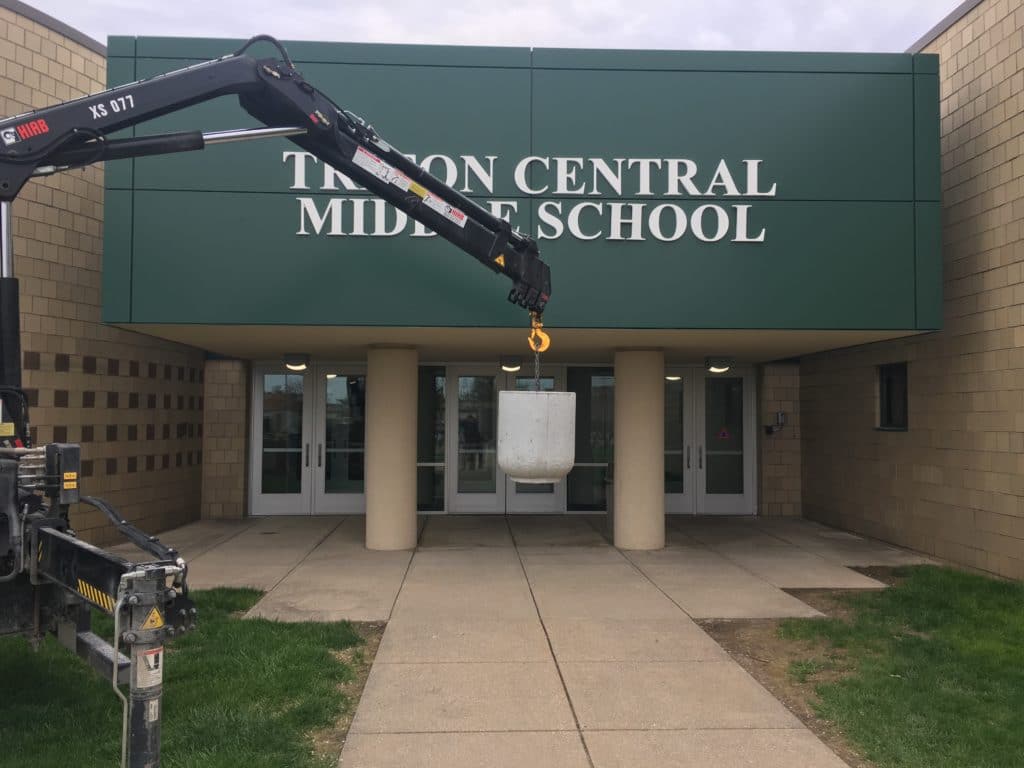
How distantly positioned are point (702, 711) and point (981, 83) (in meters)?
8.33

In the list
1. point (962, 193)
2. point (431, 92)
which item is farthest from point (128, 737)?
point (962, 193)

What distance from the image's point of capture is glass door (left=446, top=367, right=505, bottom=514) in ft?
43.3

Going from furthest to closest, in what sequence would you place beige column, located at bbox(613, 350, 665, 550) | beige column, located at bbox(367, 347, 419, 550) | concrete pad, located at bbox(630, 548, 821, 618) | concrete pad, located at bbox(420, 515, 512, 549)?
1. concrete pad, located at bbox(420, 515, 512, 549)
2. beige column, located at bbox(613, 350, 665, 550)
3. beige column, located at bbox(367, 347, 419, 550)
4. concrete pad, located at bbox(630, 548, 821, 618)

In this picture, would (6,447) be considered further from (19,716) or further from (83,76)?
(83,76)

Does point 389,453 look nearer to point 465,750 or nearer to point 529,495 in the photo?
point 529,495

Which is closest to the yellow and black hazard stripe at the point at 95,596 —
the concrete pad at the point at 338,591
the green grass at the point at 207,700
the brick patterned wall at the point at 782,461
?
the green grass at the point at 207,700

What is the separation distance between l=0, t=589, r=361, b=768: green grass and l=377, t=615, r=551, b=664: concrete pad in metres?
0.41

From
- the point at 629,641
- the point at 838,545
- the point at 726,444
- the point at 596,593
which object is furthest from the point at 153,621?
the point at 726,444

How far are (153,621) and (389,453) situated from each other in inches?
281

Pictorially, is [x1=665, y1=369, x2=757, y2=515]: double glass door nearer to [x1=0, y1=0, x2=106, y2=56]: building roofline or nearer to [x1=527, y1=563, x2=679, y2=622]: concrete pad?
[x1=527, y1=563, x2=679, y2=622]: concrete pad

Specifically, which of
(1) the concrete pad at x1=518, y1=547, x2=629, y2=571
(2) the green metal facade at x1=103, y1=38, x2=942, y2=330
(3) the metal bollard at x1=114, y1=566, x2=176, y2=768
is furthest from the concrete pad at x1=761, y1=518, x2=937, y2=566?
(3) the metal bollard at x1=114, y1=566, x2=176, y2=768

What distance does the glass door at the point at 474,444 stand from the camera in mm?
13211

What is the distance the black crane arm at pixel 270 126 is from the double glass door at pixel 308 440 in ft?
23.2

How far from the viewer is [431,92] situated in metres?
8.66
